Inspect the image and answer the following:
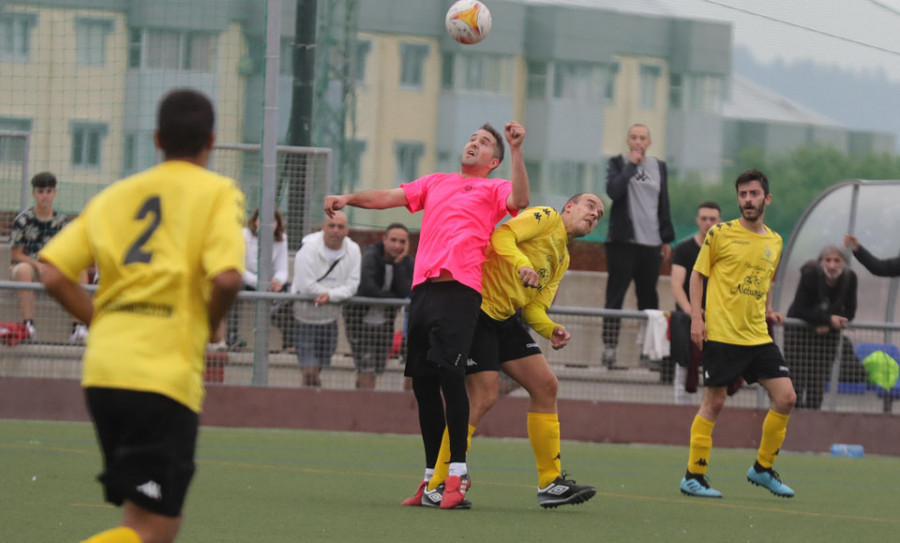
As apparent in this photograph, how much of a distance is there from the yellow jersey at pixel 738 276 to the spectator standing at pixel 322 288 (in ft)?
13.8

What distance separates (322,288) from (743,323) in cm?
457

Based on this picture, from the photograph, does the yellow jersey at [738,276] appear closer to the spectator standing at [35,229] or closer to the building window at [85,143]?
the spectator standing at [35,229]

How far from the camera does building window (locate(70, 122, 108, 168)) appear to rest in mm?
16125

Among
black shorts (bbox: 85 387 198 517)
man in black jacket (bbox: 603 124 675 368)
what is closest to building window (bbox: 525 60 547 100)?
man in black jacket (bbox: 603 124 675 368)

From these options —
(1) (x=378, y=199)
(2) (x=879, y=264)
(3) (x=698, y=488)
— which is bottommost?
(3) (x=698, y=488)

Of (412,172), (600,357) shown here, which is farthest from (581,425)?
(412,172)

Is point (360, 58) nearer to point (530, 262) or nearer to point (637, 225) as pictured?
point (637, 225)

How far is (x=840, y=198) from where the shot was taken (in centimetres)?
1720

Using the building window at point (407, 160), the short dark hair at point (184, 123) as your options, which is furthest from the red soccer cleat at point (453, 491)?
the building window at point (407, 160)

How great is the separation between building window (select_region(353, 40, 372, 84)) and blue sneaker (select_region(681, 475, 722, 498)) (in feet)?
38.9

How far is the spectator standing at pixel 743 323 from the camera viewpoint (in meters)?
9.35

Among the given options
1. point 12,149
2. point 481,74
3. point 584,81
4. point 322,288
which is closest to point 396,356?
point 322,288

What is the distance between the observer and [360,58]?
2061cm

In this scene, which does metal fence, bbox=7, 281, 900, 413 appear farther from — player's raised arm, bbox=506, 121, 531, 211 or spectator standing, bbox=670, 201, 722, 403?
player's raised arm, bbox=506, 121, 531, 211
